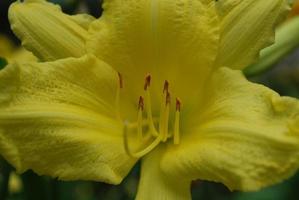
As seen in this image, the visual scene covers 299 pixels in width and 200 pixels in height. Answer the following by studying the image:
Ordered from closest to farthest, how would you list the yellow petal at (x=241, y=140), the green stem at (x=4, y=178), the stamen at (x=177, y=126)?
the yellow petal at (x=241, y=140) < the stamen at (x=177, y=126) < the green stem at (x=4, y=178)

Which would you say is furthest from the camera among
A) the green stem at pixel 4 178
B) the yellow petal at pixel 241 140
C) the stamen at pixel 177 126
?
the green stem at pixel 4 178

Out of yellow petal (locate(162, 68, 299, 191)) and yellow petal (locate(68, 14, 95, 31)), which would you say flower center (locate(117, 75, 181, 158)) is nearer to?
yellow petal (locate(162, 68, 299, 191))

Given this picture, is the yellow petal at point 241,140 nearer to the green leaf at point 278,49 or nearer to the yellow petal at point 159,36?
the yellow petal at point 159,36

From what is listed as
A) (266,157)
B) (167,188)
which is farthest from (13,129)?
(266,157)

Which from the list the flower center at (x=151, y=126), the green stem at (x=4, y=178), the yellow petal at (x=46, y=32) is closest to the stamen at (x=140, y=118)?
the flower center at (x=151, y=126)

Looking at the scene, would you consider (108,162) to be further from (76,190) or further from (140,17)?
(76,190)

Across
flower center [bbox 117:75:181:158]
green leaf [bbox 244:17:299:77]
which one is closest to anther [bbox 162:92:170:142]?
flower center [bbox 117:75:181:158]

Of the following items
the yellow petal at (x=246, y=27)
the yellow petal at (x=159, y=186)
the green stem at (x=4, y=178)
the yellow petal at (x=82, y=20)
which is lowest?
the green stem at (x=4, y=178)

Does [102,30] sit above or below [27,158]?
above
